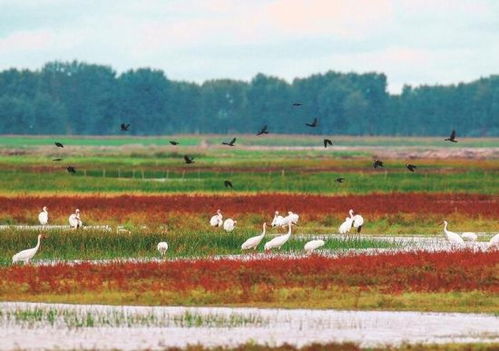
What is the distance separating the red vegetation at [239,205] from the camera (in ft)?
155

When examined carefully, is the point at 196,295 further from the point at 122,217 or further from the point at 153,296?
the point at 122,217

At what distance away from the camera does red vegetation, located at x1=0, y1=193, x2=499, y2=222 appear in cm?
4734

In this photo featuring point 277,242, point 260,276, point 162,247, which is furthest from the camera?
point 277,242

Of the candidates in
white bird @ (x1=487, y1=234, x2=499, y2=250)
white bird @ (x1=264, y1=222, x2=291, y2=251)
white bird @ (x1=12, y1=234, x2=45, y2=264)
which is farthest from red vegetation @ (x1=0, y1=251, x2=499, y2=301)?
white bird @ (x1=487, y1=234, x2=499, y2=250)

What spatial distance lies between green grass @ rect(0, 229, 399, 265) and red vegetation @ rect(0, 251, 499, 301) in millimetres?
4009

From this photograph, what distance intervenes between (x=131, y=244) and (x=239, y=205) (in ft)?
51.1

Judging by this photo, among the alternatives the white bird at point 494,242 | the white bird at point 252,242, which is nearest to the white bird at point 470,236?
the white bird at point 494,242

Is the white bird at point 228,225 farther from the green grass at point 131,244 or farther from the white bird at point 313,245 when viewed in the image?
the white bird at point 313,245

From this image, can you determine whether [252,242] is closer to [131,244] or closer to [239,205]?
[131,244]

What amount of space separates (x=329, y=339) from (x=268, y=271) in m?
7.32

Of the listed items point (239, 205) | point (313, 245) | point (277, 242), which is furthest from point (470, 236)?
point (239, 205)

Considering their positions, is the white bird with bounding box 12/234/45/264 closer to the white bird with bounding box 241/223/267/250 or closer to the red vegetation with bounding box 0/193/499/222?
the white bird with bounding box 241/223/267/250

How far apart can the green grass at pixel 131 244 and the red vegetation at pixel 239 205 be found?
9.28 metres

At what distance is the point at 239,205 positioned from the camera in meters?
50.2
